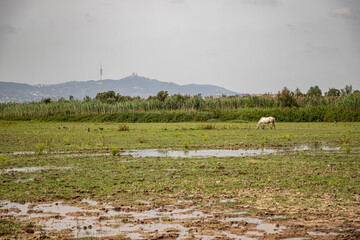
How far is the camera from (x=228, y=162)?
17359 mm

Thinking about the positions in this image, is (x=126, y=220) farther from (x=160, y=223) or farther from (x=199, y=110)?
(x=199, y=110)

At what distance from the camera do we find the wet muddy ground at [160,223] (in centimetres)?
794

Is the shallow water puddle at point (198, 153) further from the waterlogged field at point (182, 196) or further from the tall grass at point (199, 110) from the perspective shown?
the tall grass at point (199, 110)

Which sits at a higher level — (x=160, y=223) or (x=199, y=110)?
(x=199, y=110)

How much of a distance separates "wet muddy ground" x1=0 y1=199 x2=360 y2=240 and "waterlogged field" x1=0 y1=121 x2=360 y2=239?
0.8 inches

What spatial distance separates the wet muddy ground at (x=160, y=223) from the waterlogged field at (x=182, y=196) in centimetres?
2

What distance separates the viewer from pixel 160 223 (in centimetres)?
874

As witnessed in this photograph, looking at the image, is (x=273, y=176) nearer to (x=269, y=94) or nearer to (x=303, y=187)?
(x=303, y=187)

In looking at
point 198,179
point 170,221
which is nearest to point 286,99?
point 198,179

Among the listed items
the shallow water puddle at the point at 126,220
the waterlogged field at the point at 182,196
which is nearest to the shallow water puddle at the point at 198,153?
the waterlogged field at the point at 182,196

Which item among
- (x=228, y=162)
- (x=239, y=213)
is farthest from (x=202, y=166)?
(x=239, y=213)

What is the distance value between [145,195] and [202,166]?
17.3ft

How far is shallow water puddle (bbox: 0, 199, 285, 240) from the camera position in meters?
8.05

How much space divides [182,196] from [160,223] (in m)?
2.49
